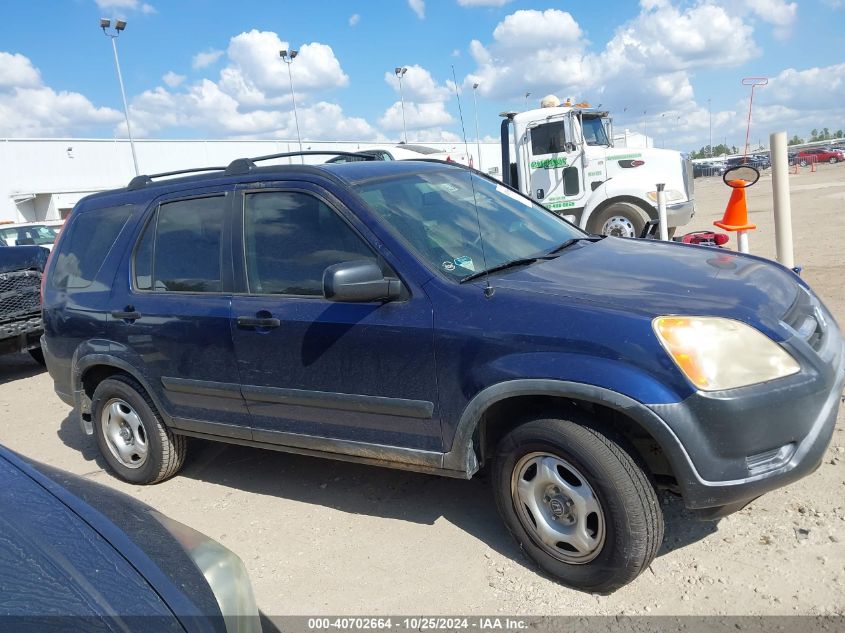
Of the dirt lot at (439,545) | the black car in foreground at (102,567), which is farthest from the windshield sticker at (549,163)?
the black car in foreground at (102,567)

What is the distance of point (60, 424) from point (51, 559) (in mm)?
5139

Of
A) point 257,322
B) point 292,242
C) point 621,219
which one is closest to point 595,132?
point 621,219

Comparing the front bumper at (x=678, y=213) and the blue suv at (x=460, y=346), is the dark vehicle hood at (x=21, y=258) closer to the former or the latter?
the blue suv at (x=460, y=346)

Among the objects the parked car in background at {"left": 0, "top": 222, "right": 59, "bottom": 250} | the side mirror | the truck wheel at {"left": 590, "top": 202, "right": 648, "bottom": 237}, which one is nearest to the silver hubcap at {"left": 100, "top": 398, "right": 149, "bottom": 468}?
the side mirror

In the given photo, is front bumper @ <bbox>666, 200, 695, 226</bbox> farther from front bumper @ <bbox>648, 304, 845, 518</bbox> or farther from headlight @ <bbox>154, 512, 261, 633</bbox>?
headlight @ <bbox>154, 512, 261, 633</bbox>

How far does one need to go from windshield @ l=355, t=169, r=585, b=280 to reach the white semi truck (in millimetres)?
7504

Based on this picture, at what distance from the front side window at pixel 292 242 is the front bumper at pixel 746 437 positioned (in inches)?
64.0

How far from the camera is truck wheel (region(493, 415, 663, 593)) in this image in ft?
8.96

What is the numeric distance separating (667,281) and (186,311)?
256 centimetres

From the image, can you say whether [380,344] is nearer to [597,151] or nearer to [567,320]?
[567,320]

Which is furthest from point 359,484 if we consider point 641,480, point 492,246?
point 641,480

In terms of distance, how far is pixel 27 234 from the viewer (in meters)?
13.7

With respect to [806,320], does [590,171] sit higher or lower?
higher

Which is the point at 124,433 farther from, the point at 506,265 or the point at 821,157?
the point at 821,157
